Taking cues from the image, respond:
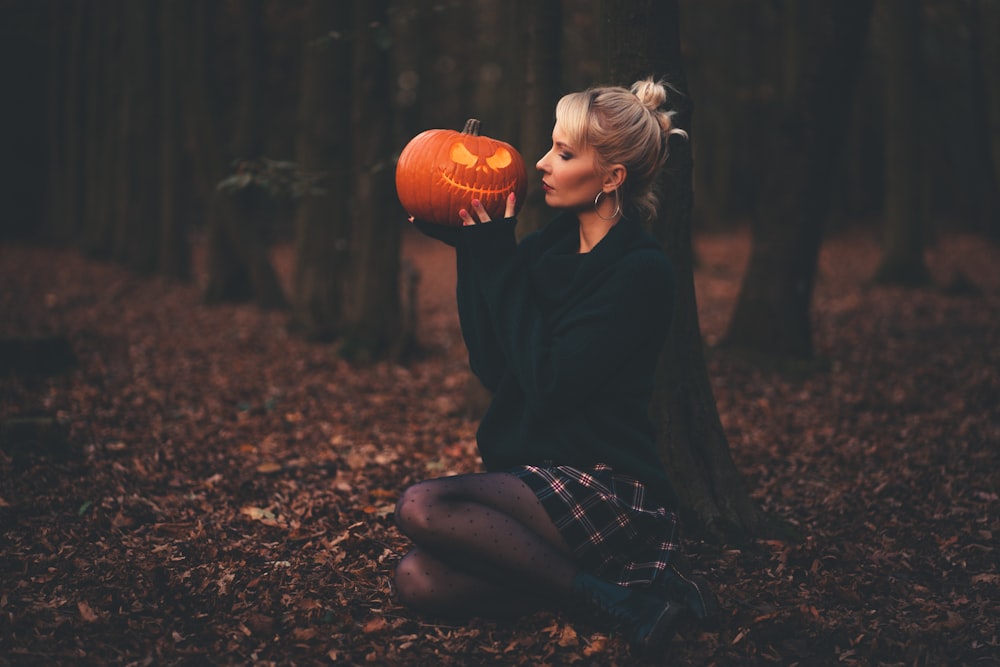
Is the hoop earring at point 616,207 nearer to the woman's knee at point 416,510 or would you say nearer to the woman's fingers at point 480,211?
the woman's fingers at point 480,211

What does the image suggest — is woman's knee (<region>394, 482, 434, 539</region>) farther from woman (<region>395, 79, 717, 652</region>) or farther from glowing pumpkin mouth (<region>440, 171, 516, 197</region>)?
glowing pumpkin mouth (<region>440, 171, 516, 197</region>)

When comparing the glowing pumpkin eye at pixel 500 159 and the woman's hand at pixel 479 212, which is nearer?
the woman's hand at pixel 479 212

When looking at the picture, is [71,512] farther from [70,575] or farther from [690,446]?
[690,446]

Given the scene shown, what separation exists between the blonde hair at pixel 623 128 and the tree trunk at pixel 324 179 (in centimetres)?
690

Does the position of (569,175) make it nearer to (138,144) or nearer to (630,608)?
(630,608)

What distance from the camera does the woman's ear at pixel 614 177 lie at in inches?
135

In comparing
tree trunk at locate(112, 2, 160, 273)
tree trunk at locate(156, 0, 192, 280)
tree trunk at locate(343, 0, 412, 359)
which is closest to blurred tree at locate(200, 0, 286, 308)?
tree trunk at locate(156, 0, 192, 280)

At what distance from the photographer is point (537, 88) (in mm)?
6367

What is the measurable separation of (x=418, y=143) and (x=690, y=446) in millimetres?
2092

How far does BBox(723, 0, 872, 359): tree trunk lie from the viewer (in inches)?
320

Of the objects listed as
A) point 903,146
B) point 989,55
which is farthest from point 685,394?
point 903,146

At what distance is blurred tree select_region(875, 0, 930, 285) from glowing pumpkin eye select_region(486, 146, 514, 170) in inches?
446

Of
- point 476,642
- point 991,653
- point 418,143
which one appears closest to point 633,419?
point 476,642

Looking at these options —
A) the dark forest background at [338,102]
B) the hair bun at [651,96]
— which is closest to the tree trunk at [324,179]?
the dark forest background at [338,102]
